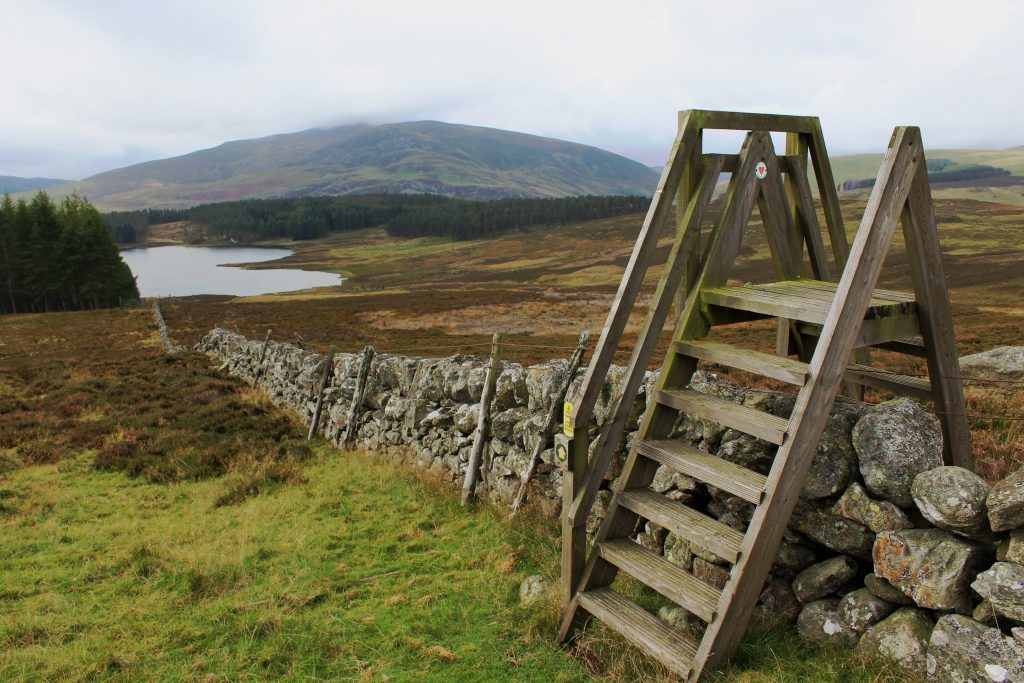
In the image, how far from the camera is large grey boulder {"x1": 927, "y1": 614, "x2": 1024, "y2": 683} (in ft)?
10.5

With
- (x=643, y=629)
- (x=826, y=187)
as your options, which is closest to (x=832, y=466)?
(x=643, y=629)

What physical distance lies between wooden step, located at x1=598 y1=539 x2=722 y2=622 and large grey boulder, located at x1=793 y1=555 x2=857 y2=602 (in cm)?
74

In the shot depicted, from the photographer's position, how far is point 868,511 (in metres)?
4.10

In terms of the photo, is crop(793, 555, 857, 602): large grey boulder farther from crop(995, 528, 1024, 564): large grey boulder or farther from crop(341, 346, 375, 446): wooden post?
crop(341, 346, 375, 446): wooden post

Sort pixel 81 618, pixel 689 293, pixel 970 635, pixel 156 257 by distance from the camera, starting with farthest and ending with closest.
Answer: pixel 156 257
pixel 81 618
pixel 689 293
pixel 970 635

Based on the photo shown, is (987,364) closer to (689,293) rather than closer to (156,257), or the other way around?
(689,293)

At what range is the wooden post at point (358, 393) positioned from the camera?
11805 millimetres

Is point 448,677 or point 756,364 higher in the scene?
point 756,364

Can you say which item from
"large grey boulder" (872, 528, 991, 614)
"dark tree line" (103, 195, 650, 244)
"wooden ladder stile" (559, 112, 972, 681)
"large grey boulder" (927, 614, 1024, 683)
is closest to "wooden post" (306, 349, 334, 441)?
"wooden ladder stile" (559, 112, 972, 681)

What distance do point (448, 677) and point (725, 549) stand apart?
2.32m

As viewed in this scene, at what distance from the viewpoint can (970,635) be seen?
3.39 m

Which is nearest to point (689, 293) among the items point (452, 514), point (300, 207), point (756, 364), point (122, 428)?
point (756, 364)

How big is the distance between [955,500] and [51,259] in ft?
243

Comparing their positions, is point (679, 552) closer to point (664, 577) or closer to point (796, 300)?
point (664, 577)
